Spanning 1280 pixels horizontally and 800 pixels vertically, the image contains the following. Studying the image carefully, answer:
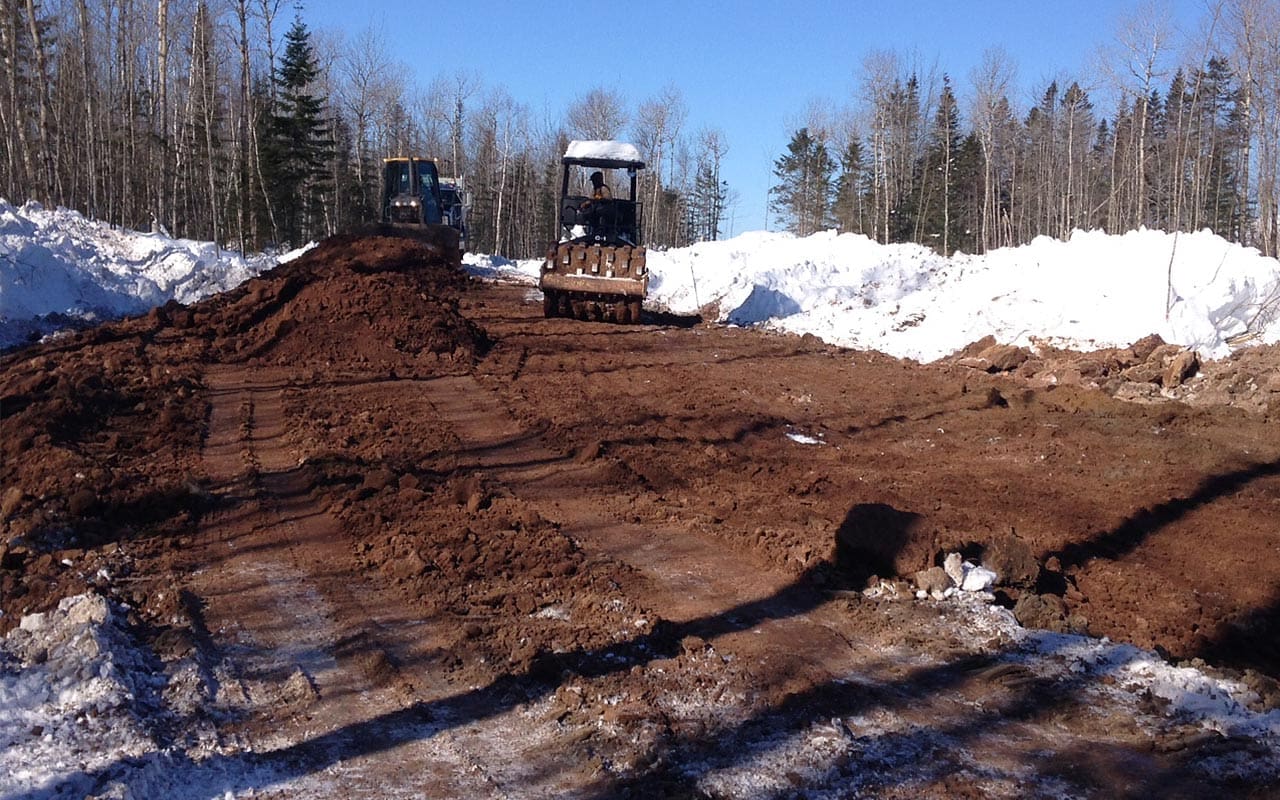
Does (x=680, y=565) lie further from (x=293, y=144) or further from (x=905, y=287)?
(x=293, y=144)

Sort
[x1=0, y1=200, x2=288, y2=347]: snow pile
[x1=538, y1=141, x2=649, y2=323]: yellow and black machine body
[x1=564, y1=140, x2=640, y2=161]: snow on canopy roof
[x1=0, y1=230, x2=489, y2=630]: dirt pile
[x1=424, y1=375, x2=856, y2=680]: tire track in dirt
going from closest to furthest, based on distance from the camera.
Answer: [x1=424, y1=375, x2=856, y2=680]: tire track in dirt, [x1=0, y1=230, x2=489, y2=630]: dirt pile, [x1=0, y1=200, x2=288, y2=347]: snow pile, [x1=538, y1=141, x2=649, y2=323]: yellow and black machine body, [x1=564, y1=140, x2=640, y2=161]: snow on canopy roof

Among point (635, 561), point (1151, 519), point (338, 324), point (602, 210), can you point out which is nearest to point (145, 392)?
point (338, 324)

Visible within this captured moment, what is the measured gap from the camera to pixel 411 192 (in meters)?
32.4

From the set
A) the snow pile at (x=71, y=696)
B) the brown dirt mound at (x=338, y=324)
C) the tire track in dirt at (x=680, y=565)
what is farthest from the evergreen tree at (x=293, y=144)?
the snow pile at (x=71, y=696)

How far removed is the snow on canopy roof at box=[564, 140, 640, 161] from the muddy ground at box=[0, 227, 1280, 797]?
7984 millimetres

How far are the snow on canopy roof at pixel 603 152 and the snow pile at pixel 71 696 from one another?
16.8 meters

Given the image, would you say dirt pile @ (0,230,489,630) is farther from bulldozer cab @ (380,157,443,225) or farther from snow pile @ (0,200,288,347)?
bulldozer cab @ (380,157,443,225)

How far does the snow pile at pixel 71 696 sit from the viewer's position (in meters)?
4.29

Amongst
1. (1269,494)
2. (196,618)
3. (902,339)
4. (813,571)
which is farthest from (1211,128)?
(196,618)

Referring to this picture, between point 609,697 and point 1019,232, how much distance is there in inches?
2594

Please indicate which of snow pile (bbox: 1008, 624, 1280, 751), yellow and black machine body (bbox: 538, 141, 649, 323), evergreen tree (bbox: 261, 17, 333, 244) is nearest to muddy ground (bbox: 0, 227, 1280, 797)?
snow pile (bbox: 1008, 624, 1280, 751)

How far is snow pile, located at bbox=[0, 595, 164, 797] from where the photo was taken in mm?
4289

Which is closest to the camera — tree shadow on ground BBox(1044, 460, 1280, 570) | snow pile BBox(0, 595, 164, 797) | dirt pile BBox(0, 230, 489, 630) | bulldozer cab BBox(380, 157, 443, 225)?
snow pile BBox(0, 595, 164, 797)

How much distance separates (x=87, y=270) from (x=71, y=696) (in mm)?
20650
